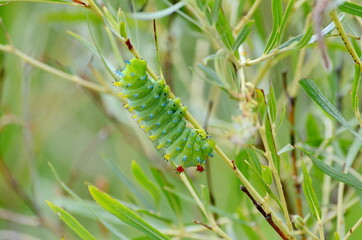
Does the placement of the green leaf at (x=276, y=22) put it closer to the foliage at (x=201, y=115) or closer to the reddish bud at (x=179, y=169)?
the foliage at (x=201, y=115)

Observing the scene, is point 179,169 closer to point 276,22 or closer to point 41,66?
point 276,22

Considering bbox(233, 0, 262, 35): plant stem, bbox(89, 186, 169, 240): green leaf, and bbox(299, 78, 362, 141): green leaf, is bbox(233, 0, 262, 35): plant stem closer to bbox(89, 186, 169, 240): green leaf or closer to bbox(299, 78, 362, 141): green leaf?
bbox(299, 78, 362, 141): green leaf

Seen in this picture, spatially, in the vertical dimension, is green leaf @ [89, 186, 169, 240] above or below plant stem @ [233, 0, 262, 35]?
below

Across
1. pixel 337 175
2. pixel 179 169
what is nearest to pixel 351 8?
pixel 337 175

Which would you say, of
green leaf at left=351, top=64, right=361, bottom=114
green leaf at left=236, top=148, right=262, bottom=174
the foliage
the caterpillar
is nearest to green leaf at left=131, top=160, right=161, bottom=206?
the foliage

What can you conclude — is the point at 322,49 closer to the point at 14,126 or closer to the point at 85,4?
the point at 85,4

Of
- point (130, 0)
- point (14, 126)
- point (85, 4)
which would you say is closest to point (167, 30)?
point (14, 126)

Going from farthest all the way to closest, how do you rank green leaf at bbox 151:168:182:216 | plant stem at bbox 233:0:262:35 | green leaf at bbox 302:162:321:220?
green leaf at bbox 151:168:182:216 < plant stem at bbox 233:0:262:35 < green leaf at bbox 302:162:321:220
